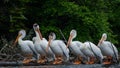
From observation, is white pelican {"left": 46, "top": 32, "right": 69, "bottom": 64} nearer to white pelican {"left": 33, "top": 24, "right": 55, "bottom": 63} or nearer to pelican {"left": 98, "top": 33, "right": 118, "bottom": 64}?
white pelican {"left": 33, "top": 24, "right": 55, "bottom": 63}

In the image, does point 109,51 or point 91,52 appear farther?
point 109,51

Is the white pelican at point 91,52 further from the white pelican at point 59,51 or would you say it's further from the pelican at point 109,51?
the white pelican at point 59,51

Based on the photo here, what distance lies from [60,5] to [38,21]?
66.1 inches

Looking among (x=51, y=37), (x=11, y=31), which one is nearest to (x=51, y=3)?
(x=11, y=31)

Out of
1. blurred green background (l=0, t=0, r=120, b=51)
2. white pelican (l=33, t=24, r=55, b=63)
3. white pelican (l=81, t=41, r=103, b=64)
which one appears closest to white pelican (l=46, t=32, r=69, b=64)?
white pelican (l=33, t=24, r=55, b=63)

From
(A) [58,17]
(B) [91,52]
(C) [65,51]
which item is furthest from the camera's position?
(A) [58,17]

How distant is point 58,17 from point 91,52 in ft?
34.3

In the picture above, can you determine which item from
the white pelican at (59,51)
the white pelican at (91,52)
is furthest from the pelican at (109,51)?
the white pelican at (59,51)

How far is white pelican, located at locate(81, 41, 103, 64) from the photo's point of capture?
65.9 feet

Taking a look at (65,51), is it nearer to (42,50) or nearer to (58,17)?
(42,50)

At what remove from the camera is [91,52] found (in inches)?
800

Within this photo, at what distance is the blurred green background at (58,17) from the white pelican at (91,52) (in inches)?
313

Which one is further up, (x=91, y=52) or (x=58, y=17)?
(x=91, y=52)

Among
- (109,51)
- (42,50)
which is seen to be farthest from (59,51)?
(109,51)
